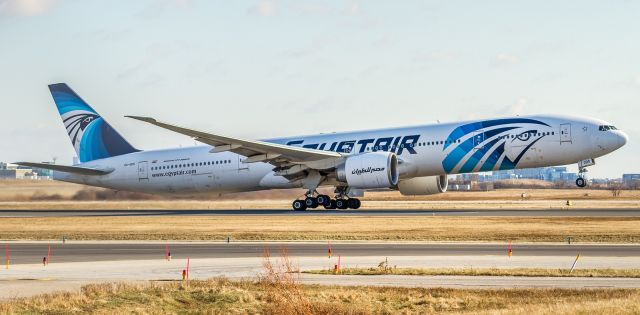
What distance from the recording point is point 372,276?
77.8 feet

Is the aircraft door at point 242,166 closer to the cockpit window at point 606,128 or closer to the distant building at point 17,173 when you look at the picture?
the cockpit window at point 606,128

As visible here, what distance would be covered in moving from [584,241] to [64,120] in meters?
41.2

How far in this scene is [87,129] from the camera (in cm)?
6406

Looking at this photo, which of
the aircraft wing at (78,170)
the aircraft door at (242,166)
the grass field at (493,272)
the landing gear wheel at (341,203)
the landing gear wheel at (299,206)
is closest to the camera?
the grass field at (493,272)

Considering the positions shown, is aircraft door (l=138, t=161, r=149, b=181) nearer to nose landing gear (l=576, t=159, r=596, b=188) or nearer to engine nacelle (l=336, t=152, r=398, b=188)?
engine nacelle (l=336, t=152, r=398, b=188)

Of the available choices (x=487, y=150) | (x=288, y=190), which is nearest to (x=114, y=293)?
(x=487, y=150)

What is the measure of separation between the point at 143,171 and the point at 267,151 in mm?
12150

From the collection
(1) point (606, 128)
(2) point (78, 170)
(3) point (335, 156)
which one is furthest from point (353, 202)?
(2) point (78, 170)

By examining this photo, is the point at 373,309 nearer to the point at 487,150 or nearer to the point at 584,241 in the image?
the point at 584,241

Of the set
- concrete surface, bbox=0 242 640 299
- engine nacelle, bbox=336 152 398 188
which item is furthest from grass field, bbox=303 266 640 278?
engine nacelle, bbox=336 152 398 188

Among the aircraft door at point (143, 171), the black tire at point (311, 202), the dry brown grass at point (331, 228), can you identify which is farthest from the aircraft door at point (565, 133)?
the aircraft door at point (143, 171)

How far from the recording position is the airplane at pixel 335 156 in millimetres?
51375

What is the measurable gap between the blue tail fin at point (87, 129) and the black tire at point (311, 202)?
47.3 ft

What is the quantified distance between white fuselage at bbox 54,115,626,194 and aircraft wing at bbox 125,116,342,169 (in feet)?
6.43
